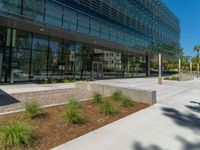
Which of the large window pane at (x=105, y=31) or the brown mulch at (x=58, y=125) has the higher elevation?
the large window pane at (x=105, y=31)

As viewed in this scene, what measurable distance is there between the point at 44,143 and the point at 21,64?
15.1m

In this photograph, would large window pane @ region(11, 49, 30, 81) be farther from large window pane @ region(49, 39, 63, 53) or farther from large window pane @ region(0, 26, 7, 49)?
large window pane @ region(49, 39, 63, 53)

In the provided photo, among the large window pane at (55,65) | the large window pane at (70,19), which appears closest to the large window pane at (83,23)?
the large window pane at (70,19)

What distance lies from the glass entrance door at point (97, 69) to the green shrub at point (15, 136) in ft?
74.2

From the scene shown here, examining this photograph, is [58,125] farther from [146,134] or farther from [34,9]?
[34,9]

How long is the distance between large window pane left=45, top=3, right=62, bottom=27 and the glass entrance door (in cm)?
1047

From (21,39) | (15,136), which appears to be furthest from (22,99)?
(21,39)

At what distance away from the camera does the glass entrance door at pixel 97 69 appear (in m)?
27.4

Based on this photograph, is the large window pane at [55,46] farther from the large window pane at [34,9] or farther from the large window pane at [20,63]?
the large window pane at [34,9]

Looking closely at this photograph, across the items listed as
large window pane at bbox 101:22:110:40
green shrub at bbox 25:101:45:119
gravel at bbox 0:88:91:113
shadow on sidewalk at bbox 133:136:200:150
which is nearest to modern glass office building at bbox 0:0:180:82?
large window pane at bbox 101:22:110:40

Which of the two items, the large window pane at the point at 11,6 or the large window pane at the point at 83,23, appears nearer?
the large window pane at the point at 11,6

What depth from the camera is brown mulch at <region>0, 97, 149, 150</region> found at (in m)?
4.96

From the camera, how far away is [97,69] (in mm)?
28188

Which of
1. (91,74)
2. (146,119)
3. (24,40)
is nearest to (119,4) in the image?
(91,74)
